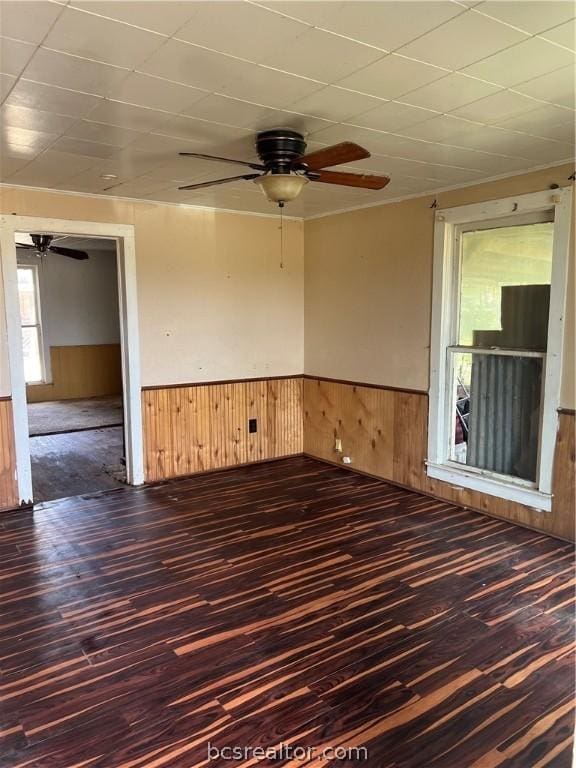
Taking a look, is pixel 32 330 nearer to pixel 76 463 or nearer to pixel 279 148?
pixel 76 463

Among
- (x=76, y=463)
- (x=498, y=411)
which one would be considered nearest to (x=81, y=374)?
(x=76, y=463)

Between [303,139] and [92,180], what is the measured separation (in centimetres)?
176

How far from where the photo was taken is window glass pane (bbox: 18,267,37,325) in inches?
348

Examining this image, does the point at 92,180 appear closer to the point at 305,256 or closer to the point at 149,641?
the point at 305,256

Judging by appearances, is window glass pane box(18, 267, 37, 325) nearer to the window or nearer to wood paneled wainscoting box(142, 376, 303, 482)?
the window

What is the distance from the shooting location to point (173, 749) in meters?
1.89

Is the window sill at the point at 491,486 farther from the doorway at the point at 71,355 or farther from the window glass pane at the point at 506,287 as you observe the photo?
the doorway at the point at 71,355

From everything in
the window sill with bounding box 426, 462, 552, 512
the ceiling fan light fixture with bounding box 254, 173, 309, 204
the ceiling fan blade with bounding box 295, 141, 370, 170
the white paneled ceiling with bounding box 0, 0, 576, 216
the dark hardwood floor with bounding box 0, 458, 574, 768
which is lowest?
the dark hardwood floor with bounding box 0, 458, 574, 768

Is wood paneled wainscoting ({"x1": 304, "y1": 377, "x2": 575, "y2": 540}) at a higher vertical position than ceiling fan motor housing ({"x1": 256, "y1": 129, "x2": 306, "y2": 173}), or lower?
lower

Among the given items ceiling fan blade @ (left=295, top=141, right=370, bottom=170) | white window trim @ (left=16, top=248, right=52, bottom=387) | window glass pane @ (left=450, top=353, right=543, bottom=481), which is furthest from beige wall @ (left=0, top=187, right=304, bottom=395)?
white window trim @ (left=16, top=248, right=52, bottom=387)

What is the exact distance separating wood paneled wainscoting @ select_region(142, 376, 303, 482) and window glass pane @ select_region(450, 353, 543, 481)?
187cm

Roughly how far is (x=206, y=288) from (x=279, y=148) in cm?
234

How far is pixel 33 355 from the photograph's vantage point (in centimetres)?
902

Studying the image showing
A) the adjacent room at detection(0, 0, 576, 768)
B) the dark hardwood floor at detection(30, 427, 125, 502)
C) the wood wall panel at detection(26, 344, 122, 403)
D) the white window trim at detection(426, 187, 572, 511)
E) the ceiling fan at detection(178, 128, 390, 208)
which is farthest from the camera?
the wood wall panel at detection(26, 344, 122, 403)
